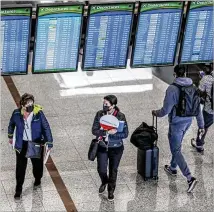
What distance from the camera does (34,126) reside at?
9234mm

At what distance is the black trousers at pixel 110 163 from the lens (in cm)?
948

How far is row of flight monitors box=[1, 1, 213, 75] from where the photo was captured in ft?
30.1

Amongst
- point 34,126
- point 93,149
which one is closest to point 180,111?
point 93,149

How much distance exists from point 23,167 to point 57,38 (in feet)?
5.50

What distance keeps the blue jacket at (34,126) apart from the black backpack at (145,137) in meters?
1.31

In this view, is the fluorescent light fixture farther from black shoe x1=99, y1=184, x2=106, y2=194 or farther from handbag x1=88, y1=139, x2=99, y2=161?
handbag x1=88, y1=139, x2=99, y2=161

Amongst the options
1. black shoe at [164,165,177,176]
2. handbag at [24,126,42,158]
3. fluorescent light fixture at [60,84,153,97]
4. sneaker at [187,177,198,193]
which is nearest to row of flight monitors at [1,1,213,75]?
handbag at [24,126,42,158]

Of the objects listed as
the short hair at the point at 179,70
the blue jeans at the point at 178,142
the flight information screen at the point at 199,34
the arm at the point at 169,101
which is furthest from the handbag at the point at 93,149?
the flight information screen at the point at 199,34

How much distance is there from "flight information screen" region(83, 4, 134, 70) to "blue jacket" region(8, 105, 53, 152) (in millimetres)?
987

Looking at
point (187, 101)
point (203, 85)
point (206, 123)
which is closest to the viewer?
point (187, 101)

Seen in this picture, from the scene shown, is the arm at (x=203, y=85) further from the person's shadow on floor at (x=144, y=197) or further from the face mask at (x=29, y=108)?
the face mask at (x=29, y=108)

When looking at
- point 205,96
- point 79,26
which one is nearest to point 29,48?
point 79,26

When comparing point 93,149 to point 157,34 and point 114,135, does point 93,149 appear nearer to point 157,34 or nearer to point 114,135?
point 114,135

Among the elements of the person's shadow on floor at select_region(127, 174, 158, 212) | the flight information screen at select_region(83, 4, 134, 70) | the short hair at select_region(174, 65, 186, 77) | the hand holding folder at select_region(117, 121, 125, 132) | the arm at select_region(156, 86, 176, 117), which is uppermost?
the flight information screen at select_region(83, 4, 134, 70)
